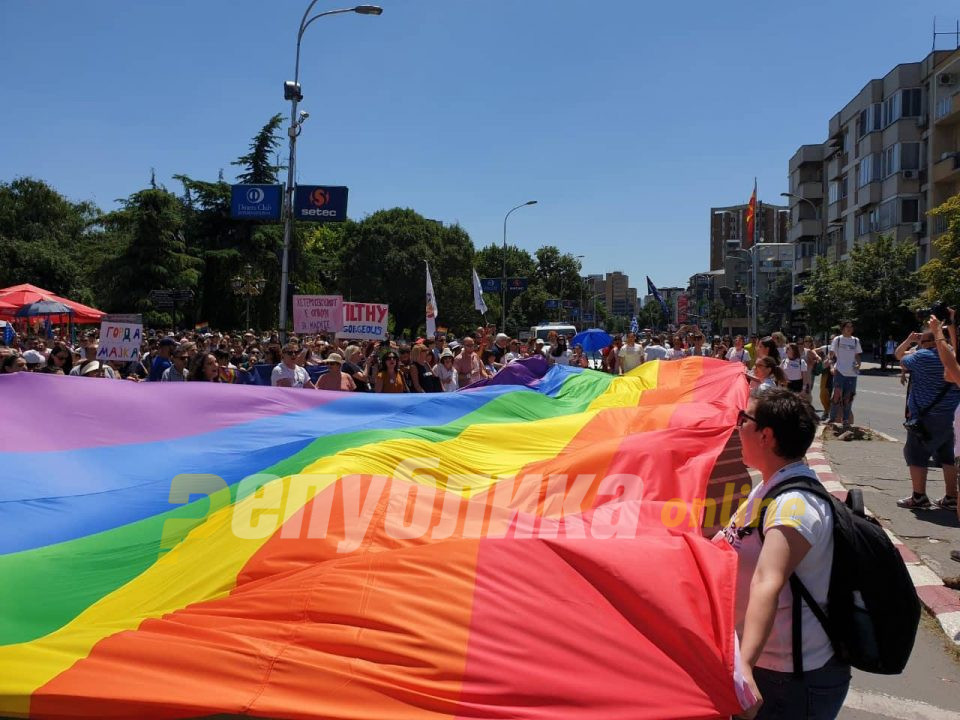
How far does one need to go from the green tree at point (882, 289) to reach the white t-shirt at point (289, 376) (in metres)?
38.0

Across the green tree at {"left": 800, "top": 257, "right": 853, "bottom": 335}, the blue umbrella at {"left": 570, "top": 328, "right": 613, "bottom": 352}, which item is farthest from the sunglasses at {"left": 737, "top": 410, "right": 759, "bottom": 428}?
the green tree at {"left": 800, "top": 257, "right": 853, "bottom": 335}

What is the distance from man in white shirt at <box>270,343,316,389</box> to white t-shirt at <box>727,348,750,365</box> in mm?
10423

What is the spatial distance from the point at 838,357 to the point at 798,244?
63844 mm

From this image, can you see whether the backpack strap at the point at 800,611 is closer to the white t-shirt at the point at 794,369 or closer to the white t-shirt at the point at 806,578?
the white t-shirt at the point at 806,578

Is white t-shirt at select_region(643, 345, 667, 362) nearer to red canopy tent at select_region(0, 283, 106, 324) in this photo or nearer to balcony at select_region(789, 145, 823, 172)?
red canopy tent at select_region(0, 283, 106, 324)

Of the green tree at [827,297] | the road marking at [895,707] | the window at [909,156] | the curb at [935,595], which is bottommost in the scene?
the road marking at [895,707]

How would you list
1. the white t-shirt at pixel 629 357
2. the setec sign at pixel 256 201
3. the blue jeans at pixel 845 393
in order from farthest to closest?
the setec sign at pixel 256 201 → the white t-shirt at pixel 629 357 → the blue jeans at pixel 845 393

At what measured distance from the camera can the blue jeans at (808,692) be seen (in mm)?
2516

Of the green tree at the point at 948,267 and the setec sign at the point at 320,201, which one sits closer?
the setec sign at the point at 320,201

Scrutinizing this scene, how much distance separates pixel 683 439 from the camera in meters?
6.49

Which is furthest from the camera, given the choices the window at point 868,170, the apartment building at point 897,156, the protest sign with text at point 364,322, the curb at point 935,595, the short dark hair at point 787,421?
the window at point 868,170

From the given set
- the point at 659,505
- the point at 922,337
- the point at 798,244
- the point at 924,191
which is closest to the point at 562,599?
the point at 659,505

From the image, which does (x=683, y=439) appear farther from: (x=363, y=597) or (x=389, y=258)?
(x=389, y=258)

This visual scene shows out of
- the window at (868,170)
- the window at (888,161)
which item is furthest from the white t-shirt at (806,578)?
the window at (868,170)
